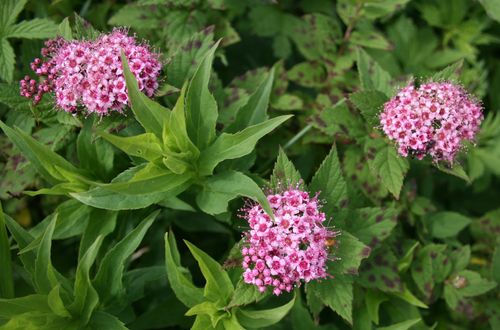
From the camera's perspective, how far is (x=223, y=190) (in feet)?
7.35

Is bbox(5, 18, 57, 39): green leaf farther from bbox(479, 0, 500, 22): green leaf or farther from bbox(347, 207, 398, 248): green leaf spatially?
bbox(479, 0, 500, 22): green leaf

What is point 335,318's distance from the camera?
3.20 metres

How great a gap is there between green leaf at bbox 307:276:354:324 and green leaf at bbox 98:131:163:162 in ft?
2.71

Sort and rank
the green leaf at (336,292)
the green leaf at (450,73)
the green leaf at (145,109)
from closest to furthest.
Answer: the green leaf at (145,109)
the green leaf at (336,292)
the green leaf at (450,73)

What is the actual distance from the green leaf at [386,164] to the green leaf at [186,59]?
88 cm

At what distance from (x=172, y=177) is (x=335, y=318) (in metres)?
1.52

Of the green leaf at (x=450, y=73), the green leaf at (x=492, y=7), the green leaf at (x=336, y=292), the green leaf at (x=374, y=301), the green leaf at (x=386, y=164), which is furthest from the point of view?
the green leaf at (x=492, y=7)

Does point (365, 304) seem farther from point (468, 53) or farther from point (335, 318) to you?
point (468, 53)

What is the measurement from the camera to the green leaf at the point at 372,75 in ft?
9.07

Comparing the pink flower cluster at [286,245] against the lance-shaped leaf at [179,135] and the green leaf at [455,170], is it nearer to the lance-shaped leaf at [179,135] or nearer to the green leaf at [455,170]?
the lance-shaped leaf at [179,135]

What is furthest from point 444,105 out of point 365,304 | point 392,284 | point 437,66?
point 437,66

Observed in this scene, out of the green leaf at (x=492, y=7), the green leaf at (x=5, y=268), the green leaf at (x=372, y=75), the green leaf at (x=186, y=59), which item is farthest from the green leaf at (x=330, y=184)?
the green leaf at (x=492, y=7)

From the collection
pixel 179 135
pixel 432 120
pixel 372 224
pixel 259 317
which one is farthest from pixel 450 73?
pixel 259 317

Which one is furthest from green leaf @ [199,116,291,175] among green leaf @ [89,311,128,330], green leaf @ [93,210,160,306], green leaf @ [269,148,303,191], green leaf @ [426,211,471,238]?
green leaf @ [426,211,471,238]
